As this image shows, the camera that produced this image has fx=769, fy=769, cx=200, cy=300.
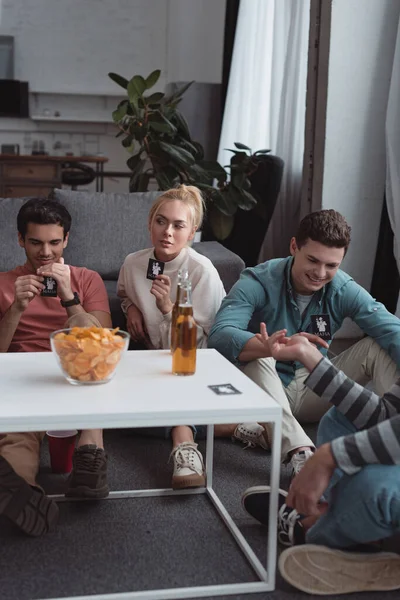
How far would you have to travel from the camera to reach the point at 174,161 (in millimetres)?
4500

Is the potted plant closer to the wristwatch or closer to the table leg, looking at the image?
the wristwatch

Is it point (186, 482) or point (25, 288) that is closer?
point (186, 482)

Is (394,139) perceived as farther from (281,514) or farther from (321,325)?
(281,514)

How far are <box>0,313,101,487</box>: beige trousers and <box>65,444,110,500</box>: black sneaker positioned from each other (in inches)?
4.2

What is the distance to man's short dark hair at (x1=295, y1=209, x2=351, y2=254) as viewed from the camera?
2293 mm

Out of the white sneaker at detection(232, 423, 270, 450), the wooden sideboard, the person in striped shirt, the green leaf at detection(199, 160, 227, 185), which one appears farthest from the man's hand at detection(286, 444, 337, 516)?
the wooden sideboard

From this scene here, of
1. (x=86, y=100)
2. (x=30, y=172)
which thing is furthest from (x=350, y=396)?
(x=86, y=100)

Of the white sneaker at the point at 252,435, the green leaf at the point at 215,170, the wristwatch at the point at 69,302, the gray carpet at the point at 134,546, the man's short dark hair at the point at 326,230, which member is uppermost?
the man's short dark hair at the point at 326,230

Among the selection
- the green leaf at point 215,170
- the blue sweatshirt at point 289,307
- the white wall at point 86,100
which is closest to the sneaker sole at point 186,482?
the blue sweatshirt at point 289,307

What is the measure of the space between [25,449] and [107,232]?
1.45 m

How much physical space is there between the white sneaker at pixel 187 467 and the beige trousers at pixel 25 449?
15.3 inches

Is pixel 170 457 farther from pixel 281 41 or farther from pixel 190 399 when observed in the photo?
pixel 281 41

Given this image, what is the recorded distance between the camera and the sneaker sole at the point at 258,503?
1.91 meters

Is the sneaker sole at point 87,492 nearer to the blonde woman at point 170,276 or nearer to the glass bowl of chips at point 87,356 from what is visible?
the glass bowl of chips at point 87,356
